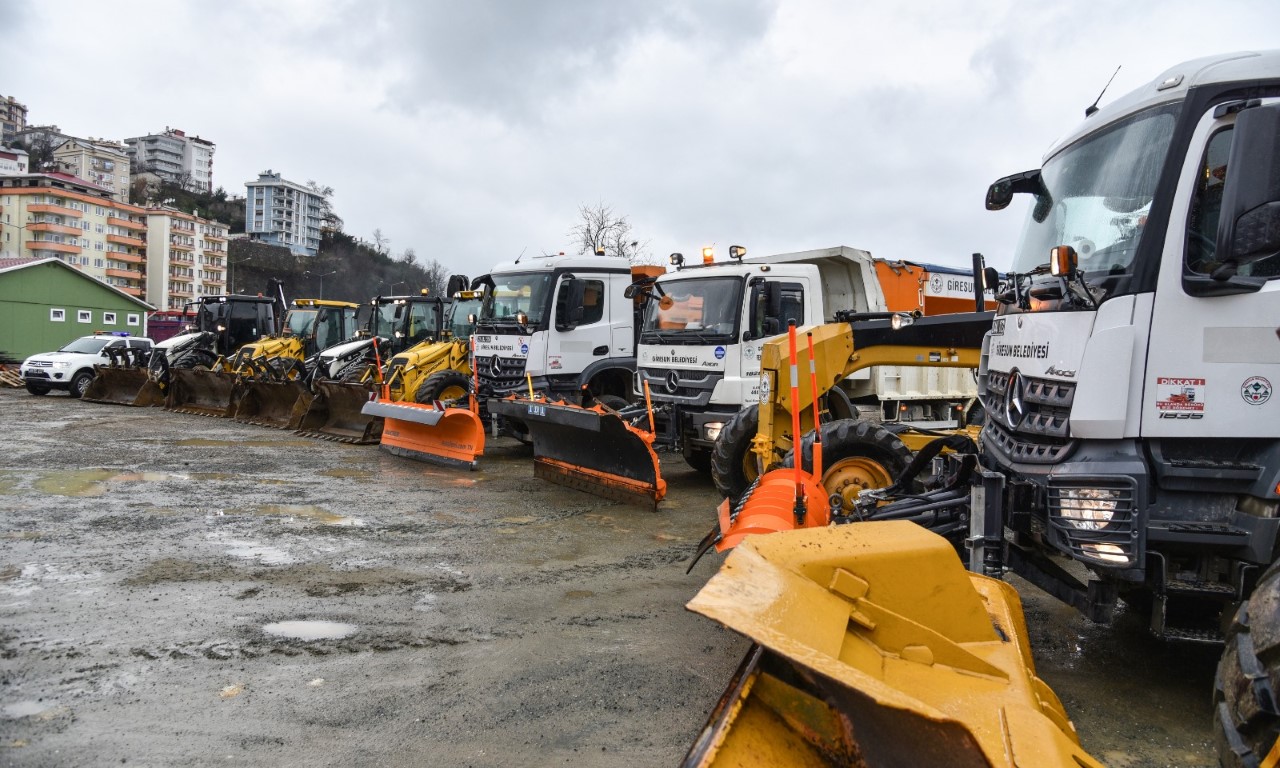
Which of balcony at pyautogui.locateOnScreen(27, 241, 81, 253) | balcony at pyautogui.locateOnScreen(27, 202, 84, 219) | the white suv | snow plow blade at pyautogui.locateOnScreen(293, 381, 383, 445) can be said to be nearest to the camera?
snow plow blade at pyautogui.locateOnScreen(293, 381, 383, 445)

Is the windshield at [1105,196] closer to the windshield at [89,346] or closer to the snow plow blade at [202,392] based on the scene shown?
the snow plow blade at [202,392]

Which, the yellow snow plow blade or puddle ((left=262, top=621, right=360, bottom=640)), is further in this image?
puddle ((left=262, top=621, right=360, bottom=640))

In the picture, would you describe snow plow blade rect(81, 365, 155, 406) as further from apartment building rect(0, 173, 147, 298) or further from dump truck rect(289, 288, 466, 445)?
apartment building rect(0, 173, 147, 298)

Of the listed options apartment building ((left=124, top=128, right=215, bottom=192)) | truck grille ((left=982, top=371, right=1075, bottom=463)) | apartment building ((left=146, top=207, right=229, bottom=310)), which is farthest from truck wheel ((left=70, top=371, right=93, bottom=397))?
apartment building ((left=124, top=128, right=215, bottom=192))

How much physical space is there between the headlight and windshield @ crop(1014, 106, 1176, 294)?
0.89 metres

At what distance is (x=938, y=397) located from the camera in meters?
10.9

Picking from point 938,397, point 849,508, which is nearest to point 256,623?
point 849,508

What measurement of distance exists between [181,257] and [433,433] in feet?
286

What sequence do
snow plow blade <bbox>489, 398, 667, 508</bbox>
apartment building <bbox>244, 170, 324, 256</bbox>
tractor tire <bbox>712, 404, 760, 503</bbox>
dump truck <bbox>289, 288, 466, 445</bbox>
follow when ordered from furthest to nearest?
apartment building <bbox>244, 170, 324, 256</bbox>
dump truck <bbox>289, 288, 466, 445</bbox>
snow plow blade <bbox>489, 398, 667, 508</bbox>
tractor tire <bbox>712, 404, 760, 503</bbox>

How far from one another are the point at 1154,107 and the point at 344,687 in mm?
4626

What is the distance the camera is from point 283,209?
11919cm

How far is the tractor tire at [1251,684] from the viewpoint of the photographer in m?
2.37

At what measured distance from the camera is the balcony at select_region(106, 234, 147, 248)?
79562 millimetres

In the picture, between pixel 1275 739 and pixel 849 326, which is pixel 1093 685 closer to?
pixel 1275 739
